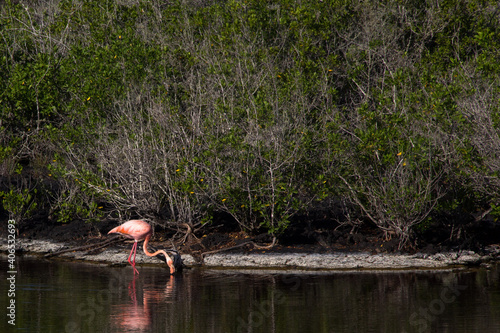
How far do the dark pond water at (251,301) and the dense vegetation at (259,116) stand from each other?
5.64 feet

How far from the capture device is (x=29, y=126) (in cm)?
1716

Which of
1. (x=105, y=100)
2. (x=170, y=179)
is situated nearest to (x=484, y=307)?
(x=170, y=179)

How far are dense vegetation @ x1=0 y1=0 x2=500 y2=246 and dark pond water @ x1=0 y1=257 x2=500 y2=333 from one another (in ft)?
5.64

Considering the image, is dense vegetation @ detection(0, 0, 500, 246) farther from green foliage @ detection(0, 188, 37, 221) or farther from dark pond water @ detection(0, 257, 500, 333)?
dark pond water @ detection(0, 257, 500, 333)

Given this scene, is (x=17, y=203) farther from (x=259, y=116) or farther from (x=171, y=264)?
(x=259, y=116)

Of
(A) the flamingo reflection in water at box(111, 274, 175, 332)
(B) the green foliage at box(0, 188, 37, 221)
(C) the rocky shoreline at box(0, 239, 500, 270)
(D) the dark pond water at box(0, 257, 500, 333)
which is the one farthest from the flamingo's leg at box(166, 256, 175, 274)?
(B) the green foliage at box(0, 188, 37, 221)

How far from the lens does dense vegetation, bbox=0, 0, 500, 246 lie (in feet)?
41.2

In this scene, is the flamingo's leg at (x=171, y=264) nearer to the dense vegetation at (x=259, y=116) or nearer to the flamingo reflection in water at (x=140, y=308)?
the flamingo reflection in water at (x=140, y=308)

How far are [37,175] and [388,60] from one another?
9.51m

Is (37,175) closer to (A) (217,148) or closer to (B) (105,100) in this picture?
(B) (105,100)

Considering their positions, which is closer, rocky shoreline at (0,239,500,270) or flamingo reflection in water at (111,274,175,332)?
flamingo reflection in water at (111,274,175,332)

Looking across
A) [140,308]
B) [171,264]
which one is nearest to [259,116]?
[171,264]

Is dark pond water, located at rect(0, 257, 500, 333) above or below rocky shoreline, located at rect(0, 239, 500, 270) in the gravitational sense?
below

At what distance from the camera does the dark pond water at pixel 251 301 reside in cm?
857
